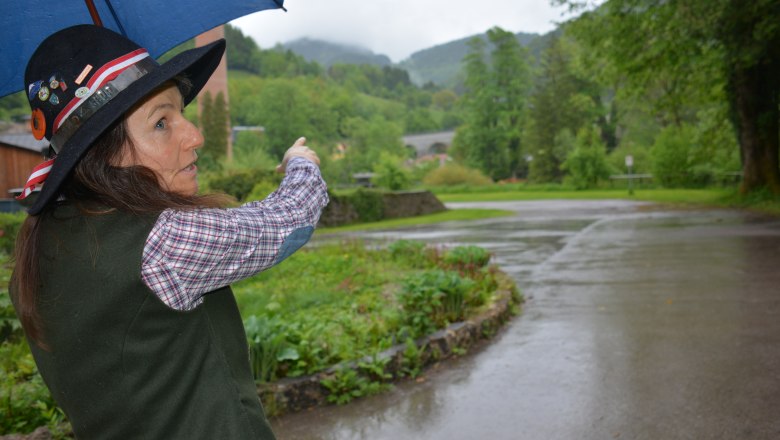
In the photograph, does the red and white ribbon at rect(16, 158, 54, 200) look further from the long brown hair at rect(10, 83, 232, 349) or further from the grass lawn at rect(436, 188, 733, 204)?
the grass lawn at rect(436, 188, 733, 204)

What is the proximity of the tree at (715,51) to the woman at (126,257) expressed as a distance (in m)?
18.6

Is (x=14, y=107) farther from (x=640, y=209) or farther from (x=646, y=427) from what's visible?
(x=646, y=427)

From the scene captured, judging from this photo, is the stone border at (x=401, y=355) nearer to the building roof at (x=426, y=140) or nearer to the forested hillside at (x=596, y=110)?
the forested hillside at (x=596, y=110)

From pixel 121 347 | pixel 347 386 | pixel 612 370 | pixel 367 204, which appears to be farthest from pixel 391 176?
pixel 121 347

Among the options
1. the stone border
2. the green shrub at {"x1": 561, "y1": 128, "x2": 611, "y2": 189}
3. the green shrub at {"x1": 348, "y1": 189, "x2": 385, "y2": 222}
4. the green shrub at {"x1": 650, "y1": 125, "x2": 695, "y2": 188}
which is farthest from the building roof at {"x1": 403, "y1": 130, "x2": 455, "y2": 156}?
the stone border

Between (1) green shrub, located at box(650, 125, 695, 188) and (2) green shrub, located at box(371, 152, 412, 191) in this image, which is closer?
(2) green shrub, located at box(371, 152, 412, 191)

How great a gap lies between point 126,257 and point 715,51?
73.2ft

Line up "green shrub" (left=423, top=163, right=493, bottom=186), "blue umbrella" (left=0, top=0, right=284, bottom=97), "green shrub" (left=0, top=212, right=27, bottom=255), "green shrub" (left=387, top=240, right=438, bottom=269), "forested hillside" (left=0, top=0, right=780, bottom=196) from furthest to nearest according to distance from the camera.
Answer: "green shrub" (left=423, top=163, right=493, bottom=186) → "forested hillside" (left=0, top=0, right=780, bottom=196) → "green shrub" (left=0, top=212, right=27, bottom=255) → "green shrub" (left=387, top=240, right=438, bottom=269) → "blue umbrella" (left=0, top=0, right=284, bottom=97)

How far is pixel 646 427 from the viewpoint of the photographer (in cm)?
426

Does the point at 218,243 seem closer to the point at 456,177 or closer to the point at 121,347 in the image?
the point at 121,347

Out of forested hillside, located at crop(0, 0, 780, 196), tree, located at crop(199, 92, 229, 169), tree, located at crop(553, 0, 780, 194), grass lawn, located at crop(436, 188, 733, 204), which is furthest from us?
tree, located at crop(199, 92, 229, 169)

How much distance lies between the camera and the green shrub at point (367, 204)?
27.4 meters

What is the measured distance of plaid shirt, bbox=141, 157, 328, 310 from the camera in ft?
4.72

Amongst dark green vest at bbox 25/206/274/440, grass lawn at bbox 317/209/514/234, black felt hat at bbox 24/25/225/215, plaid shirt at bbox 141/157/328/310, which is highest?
black felt hat at bbox 24/25/225/215
